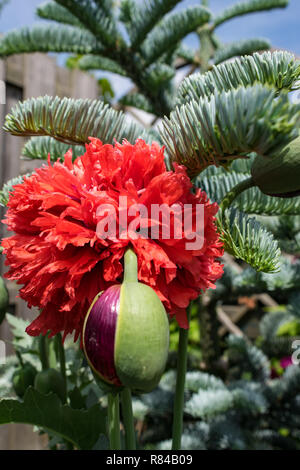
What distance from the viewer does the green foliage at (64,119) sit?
1.16 feet

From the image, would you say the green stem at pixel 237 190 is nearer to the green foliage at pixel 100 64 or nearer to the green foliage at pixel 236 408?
the green foliage at pixel 236 408

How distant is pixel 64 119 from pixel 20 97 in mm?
924

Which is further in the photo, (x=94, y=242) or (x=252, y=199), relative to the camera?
(x=252, y=199)

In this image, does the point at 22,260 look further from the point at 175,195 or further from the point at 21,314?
the point at 21,314

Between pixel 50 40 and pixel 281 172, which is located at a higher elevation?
pixel 50 40

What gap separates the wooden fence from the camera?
1035mm

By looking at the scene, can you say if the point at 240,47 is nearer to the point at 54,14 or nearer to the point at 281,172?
the point at 54,14

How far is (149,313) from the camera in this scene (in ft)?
0.69

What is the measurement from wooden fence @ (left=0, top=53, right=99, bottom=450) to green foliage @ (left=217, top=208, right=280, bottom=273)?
26.3 inches

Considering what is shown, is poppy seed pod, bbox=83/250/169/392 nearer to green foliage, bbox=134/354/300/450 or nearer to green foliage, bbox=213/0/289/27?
Answer: green foliage, bbox=134/354/300/450

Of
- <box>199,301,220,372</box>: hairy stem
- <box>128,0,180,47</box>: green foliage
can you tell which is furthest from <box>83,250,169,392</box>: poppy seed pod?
<box>199,301,220,372</box>: hairy stem

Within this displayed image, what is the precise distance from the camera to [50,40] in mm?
872

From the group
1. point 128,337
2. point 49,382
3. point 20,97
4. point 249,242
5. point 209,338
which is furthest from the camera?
point 20,97

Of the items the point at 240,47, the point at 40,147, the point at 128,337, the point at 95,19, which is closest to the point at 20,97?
the point at 95,19
